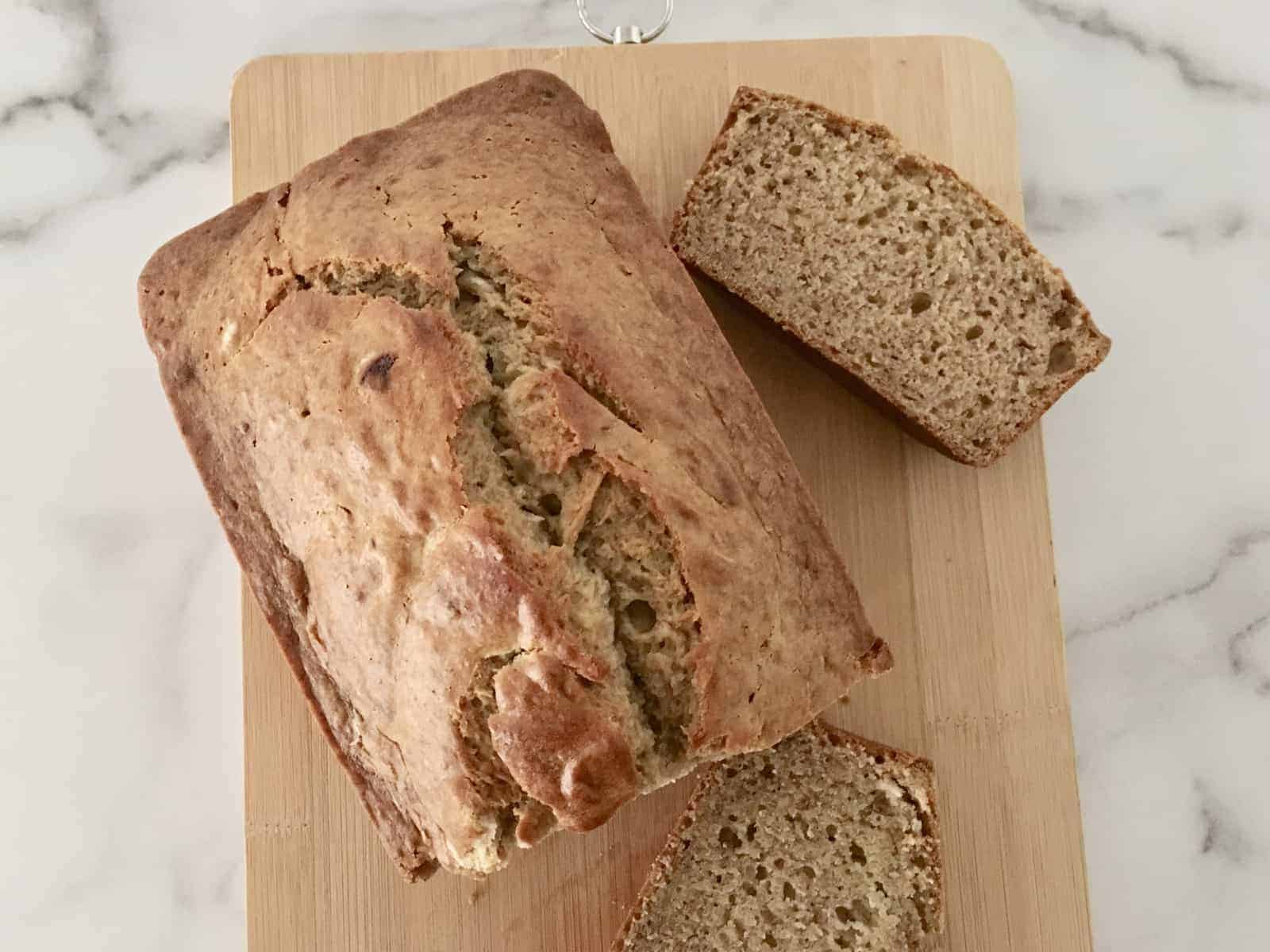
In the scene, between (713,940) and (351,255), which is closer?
Result: (351,255)

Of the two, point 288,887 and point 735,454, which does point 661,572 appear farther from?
point 288,887

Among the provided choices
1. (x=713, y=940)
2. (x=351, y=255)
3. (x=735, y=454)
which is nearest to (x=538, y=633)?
(x=735, y=454)

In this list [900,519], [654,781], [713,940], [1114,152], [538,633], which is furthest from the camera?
[1114,152]

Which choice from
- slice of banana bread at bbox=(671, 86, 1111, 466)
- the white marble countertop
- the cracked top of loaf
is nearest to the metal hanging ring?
the white marble countertop

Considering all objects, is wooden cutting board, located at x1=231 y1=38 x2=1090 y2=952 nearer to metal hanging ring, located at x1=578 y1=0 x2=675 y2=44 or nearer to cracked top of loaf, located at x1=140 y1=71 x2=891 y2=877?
metal hanging ring, located at x1=578 y1=0 x2=675 y2=44

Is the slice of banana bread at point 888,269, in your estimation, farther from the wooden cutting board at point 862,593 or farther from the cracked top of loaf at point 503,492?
the cracked top of loaf at point 503,492

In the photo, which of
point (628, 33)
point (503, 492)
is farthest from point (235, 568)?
point (628, 33)

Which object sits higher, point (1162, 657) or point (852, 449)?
point (852, 449)

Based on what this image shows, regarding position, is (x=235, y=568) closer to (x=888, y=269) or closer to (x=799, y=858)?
(x=799, y=858)
